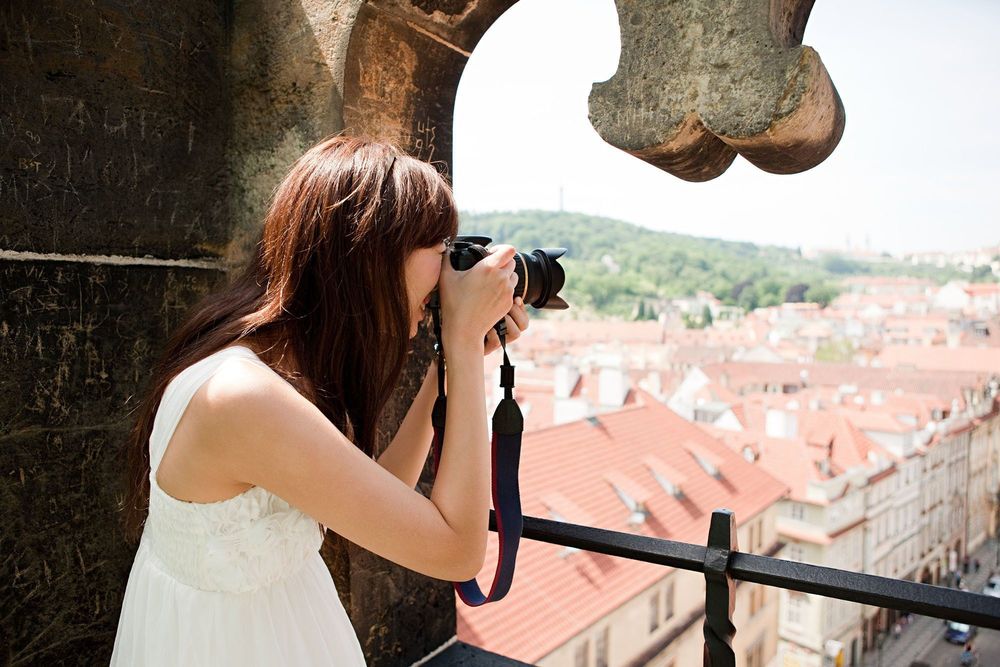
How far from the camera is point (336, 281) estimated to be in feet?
2.50

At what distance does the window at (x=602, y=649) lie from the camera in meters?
9.84

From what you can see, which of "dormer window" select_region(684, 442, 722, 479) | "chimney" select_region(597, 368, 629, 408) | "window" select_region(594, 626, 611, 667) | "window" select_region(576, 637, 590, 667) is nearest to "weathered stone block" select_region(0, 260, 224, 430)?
"window" select_region(576, 637, 590, 667)

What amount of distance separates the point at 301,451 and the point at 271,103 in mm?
708

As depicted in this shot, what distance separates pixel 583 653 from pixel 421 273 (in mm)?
9692

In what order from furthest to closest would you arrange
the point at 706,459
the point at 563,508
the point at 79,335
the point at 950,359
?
the point at 950,359, the point at 706,459, the point at 563,508, the point at 79,335

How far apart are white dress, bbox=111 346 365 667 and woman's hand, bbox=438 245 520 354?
203 millimetres

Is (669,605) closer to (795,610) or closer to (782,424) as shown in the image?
(795,610)

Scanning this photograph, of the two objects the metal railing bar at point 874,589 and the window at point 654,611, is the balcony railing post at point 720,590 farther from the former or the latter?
the window at point 654,611

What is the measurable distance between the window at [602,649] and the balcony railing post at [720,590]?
959cm


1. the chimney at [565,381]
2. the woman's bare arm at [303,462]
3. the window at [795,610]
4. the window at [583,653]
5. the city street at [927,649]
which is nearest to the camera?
the woman's bare arm at [303,462]

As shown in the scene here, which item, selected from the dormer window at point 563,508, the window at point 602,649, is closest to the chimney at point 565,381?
the dormer window at point 563,508

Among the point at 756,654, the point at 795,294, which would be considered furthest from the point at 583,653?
the point at 795,294

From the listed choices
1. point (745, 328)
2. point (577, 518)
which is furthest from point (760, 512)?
point (745, 328)

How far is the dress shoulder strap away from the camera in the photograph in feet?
2.27
